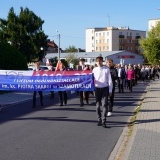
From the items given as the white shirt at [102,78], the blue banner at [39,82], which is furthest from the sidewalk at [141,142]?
the blue banner at [39,82]

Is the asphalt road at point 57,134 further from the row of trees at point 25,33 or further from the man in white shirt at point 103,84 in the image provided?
the row of trees at point 25,33


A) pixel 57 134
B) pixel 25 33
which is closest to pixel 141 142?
pixel 57 134

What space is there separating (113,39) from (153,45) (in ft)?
329

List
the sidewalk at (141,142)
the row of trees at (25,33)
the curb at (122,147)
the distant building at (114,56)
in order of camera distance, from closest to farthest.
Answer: the sidewalk at (141,142), the curb at (122,147), the row of trees at (25,33), the distant building at (114,56)

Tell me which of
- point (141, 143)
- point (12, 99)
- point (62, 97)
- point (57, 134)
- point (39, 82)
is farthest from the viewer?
point (12, 99)

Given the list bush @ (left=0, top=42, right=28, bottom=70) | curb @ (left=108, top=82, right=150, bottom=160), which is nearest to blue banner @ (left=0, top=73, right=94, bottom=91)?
curb @ (left=108, top=82, right=150, bottom=160)

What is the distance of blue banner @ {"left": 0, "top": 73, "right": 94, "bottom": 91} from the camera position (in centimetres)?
1543

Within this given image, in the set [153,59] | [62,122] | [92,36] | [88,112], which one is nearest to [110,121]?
[62,122]

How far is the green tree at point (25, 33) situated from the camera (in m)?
60.7

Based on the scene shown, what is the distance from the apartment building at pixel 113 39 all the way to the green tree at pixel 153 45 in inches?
3776

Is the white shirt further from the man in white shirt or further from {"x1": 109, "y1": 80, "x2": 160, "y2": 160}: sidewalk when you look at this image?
{"x1": 109, "y1": 80, "x2": 160, "y2": 160}: sidewalk

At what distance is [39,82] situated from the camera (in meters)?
15.6

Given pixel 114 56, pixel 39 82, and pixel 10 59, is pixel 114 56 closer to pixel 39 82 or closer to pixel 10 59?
pixel 10 59

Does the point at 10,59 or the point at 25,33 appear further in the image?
the point at 25,33
